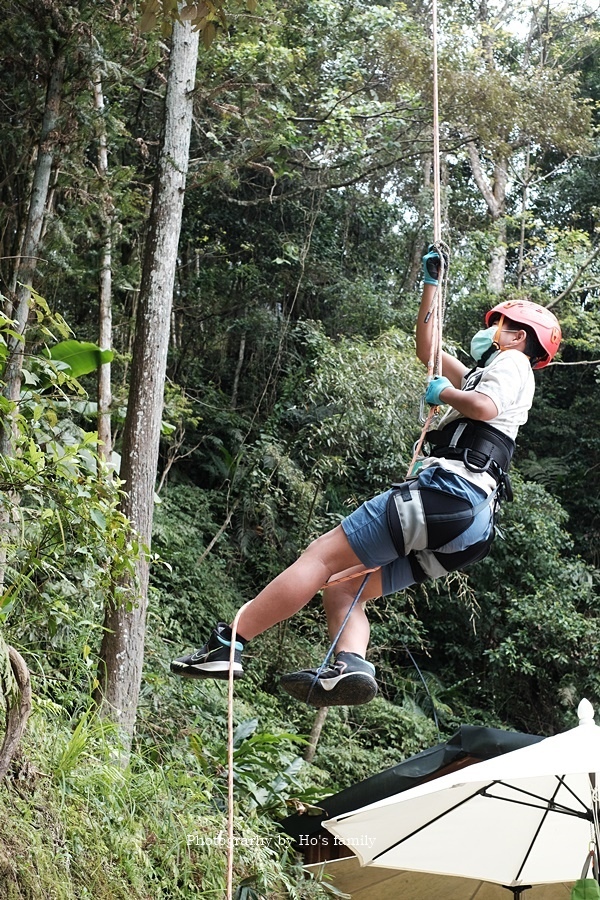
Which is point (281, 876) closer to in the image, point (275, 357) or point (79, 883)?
point (79, 883)

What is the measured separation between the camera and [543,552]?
31.1 ft

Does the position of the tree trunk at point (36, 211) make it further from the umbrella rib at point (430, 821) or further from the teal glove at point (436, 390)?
the umbrella rib at point (430, 821)

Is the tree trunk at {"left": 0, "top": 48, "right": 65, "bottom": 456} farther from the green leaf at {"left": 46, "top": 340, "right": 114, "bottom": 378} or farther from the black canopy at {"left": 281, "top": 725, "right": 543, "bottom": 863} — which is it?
the black canopy at {"left": 281, "top": 725, "right": 543, "bottom": 863}

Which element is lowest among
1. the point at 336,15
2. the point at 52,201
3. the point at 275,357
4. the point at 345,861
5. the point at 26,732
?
the point at 345,861

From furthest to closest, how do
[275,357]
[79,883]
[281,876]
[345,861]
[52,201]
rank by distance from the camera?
[275,357]
[52,201]
[345,861]
[281,876]
[79,883]

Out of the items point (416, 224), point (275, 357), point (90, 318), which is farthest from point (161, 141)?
point (416, 224)

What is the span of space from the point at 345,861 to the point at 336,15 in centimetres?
795

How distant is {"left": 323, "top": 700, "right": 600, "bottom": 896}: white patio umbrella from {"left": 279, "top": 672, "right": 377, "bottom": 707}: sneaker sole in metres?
1.09

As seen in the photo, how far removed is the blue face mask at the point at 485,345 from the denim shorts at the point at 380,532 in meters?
0.47

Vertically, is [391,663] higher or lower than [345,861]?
lower

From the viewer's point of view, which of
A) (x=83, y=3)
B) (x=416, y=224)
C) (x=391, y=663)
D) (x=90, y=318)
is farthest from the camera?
(x=416, y=224)

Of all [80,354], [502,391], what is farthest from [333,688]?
[80,354]

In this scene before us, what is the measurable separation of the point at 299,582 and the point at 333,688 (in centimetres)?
30

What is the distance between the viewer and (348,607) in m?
2.76
